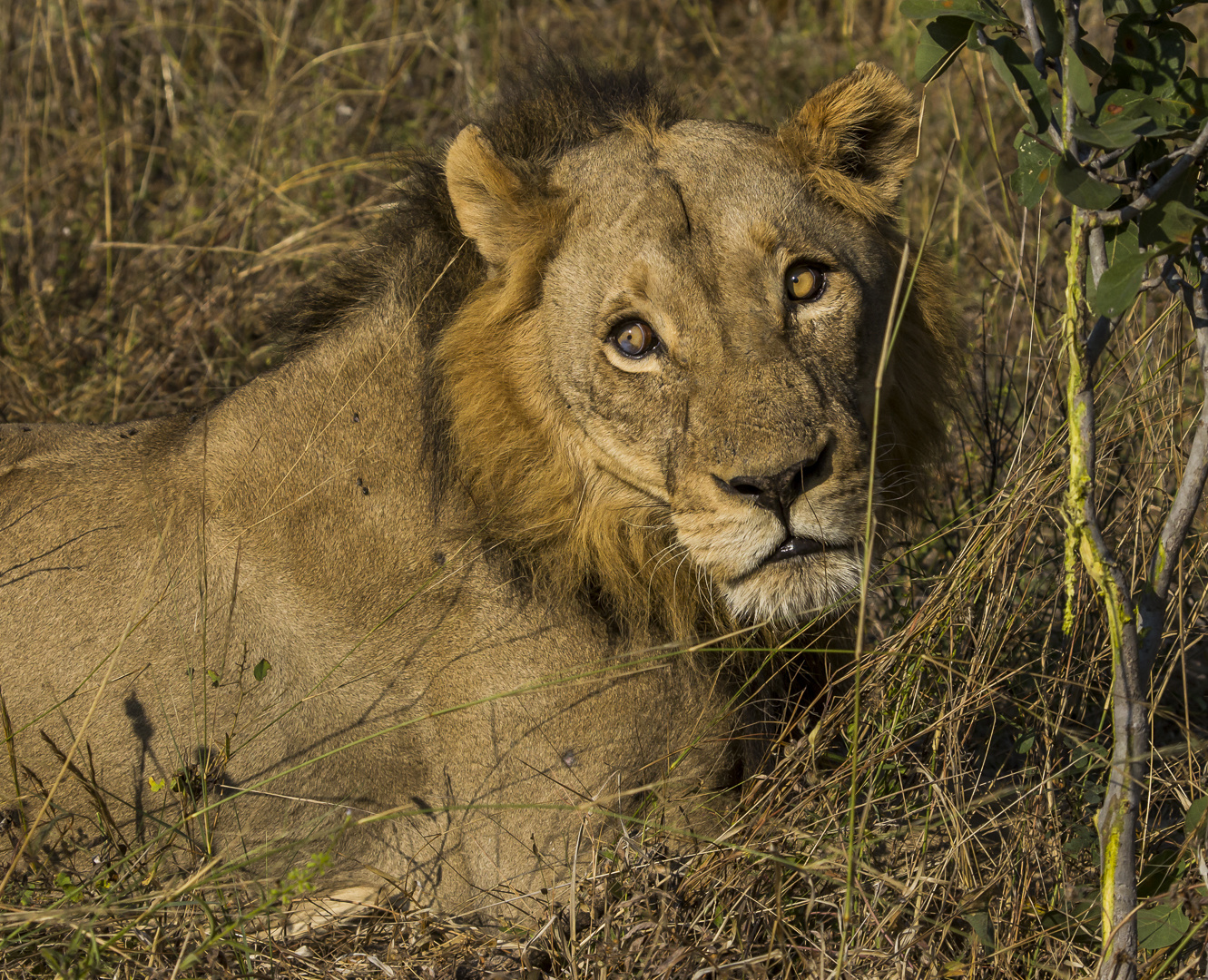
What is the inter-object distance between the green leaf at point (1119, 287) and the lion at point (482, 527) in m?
0.86

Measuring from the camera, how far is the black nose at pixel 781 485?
3.18 metres

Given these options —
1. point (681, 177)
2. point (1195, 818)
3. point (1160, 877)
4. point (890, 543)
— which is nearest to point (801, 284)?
point (681, 177)

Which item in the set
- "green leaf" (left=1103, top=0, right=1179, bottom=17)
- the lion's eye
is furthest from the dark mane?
"green leaf" (left=1103, top=0, right=1179, bottom=17)

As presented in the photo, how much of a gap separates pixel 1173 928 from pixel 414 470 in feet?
8.22

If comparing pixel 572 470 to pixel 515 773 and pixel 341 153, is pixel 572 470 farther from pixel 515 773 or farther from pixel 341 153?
pixel 341 153

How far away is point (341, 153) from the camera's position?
8.00 meters

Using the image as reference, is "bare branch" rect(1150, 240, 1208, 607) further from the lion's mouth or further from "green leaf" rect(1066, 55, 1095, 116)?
the lion's mouth

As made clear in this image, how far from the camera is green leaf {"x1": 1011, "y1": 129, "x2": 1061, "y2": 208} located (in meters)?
2.93

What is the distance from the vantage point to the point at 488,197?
144 inches

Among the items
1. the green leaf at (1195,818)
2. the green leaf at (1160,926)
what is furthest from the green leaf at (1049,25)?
the green leaf at (1160,926)

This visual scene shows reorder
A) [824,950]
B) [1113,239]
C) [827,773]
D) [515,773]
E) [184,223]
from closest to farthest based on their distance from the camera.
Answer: [1113,239], [824,950], [515,773], [827,773], [184,223]

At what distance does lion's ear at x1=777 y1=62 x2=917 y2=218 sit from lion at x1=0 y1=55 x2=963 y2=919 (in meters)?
0.01

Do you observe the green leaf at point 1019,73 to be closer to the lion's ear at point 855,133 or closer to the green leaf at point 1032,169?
the green leaf at point 1032,169

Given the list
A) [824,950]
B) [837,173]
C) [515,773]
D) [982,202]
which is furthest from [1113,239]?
[982,202]
